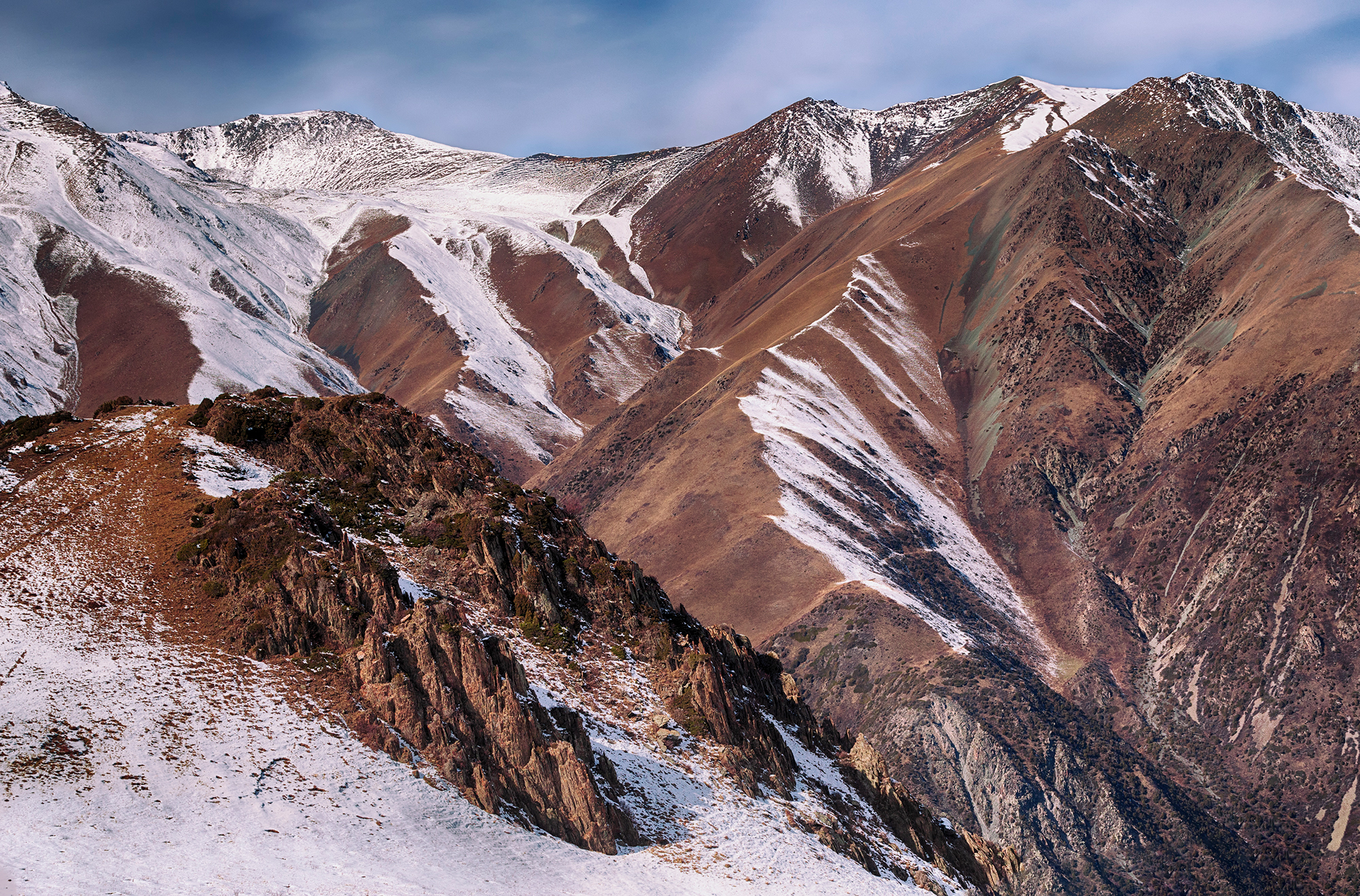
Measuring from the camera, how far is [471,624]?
36.4 meters

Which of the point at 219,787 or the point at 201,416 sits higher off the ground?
the point at 201,416

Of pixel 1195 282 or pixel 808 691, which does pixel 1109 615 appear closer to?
pixel 808 691

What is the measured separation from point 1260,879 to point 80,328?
171361mm

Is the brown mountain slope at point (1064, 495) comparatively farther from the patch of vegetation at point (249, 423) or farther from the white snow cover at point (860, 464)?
the patch of vegetation at point (249, 423)

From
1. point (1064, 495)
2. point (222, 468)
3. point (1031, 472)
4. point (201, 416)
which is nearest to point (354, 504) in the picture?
point (222, 468)

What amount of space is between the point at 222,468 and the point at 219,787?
675 inches

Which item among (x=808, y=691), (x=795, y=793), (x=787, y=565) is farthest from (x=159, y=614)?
(x=787, y=565)

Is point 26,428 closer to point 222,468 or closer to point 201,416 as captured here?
point 201,416

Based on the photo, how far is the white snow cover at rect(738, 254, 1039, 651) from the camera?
4494 inches

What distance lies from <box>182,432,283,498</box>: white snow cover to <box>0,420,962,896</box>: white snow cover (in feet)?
10.5

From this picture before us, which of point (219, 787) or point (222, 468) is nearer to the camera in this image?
point (219, 787)

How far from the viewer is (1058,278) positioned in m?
159

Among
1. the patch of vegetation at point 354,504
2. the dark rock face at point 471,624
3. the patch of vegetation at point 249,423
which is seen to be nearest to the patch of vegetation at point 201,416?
the dark rock face at point 471,624

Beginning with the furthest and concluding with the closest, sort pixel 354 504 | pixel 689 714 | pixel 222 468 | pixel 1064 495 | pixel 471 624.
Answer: pixel 1064 495 < pixel 354 504 < pixel 222 468 < pixel 689 714 < pixel 471 624
